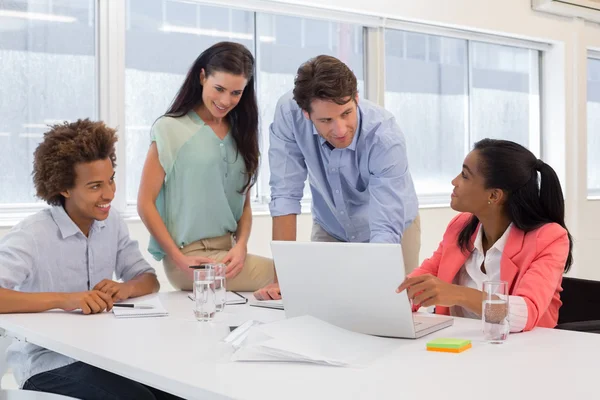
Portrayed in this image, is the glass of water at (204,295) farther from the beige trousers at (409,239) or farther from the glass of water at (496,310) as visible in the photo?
the beige trousers at (409,239)

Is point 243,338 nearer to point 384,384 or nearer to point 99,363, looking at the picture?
point 99,363

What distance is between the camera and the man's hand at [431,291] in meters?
1.80

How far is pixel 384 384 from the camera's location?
1360 mm

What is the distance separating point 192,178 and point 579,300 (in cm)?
138

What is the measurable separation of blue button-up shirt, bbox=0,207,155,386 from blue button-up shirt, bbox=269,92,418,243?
1.93 ft

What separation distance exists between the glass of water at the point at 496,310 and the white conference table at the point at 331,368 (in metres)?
0.03

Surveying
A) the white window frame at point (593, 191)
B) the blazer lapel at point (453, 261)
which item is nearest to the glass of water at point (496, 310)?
the blazer lapel at point (453, 261)

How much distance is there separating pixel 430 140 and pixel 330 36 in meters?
1.26

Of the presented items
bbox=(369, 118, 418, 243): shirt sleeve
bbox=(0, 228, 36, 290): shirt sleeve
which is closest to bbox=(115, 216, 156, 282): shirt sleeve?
bbox=(0, 228, 36, 290): shirt sleeve

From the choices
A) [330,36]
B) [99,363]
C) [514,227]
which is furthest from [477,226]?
[330,36]

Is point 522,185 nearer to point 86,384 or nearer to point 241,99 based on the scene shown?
point 241,99

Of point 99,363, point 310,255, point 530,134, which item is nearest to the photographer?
point 99,363

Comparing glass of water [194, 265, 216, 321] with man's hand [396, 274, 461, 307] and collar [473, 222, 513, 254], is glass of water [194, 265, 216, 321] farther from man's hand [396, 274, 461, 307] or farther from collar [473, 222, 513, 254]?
collar [473, 222, 513, 254]

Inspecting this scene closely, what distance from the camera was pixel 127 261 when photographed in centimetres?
261
